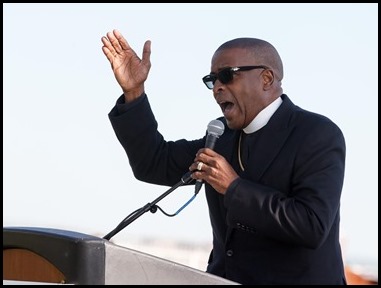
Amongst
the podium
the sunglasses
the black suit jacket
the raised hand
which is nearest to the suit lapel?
the black suit jacket

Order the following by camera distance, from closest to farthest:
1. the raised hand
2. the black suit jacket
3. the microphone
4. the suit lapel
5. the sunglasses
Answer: the black suit jacket → the microphone → the suit lapel → the sunglasses → the raised hand

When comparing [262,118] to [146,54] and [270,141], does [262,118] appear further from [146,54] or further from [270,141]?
[146,54]

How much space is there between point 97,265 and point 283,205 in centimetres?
97

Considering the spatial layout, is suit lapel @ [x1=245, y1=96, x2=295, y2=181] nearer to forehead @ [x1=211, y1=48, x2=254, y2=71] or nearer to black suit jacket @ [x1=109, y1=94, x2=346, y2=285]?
black suit jacket @ [x1=109, y1=94, x2=346, y2=285]

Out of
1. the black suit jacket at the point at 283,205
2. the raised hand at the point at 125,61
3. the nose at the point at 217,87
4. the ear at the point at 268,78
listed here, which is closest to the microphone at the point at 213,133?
the black suit jacket at the point at 283,205

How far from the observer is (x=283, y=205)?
3.60m

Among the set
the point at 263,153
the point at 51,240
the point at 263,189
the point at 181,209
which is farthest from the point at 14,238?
the point at 263,153

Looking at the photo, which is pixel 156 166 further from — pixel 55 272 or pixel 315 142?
pixel 55 272

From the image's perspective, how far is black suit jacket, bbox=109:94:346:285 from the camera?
3.62m

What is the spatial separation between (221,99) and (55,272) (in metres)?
1.45

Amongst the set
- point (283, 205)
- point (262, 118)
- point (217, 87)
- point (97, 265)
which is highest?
point (217, 87)

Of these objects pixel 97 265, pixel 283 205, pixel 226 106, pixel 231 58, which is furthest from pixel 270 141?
pixel 97 265

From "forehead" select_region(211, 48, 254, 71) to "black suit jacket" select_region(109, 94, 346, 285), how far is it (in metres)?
0.27

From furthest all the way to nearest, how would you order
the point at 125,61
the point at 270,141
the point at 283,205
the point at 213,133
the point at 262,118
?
the point at 125,61
the point at 262,118
the point at 270,141
the point at 213,133
the point at 283,205
